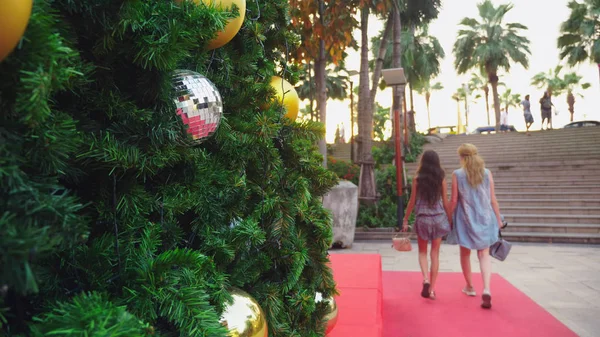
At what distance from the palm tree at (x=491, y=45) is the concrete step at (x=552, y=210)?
21.4m

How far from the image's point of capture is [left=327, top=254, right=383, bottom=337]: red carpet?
2.23 metres

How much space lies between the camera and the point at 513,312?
4.16 meters

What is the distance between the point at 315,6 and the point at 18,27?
3246 millimetres

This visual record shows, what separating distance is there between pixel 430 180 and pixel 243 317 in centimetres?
390

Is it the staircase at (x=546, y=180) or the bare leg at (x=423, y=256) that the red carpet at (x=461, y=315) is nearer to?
the bare leg at (x=423, y=256)

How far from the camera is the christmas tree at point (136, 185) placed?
1.70 ft

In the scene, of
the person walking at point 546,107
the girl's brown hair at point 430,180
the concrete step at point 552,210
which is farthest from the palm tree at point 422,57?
the girl's brown hair at point 430,180

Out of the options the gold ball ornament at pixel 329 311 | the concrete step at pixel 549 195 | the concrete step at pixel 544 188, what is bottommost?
the concrete step at pixel 549 195

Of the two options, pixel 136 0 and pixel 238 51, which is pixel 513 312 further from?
pixel 136 0

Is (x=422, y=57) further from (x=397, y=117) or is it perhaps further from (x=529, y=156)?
(x=397, y=117)

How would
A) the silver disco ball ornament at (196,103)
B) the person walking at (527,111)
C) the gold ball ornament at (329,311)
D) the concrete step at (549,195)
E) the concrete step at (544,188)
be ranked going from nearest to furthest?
1. the silver disco ball ornament at (196,103)
2. the gold ball ornament at (329,311)
3. the concrete step at (549,195)
4. the concrete step at (544,188)
5. the person walking at (527,111)

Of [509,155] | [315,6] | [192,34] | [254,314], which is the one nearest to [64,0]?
[192,34]

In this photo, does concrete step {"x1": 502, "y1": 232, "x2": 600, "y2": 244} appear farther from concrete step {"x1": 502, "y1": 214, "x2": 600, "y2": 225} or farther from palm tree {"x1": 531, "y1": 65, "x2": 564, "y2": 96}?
palm tree {"x1": 531, "y1": 65, "x2": 564, "y2": 96}

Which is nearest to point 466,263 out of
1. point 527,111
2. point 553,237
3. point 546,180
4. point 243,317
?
point 243,317
